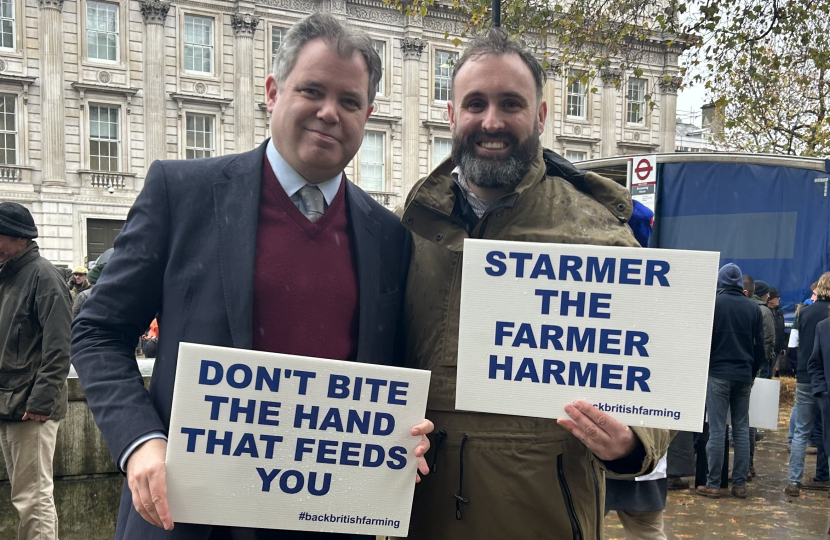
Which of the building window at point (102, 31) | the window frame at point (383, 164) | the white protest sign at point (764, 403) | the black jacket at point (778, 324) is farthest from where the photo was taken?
the window frame at point (383, 164)

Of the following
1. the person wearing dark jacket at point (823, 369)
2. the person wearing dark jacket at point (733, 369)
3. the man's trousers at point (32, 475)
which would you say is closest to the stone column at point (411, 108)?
the person wearing dark jacket at point (733, 369)

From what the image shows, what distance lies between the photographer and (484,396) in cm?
220

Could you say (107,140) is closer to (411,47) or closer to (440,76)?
(411,47)

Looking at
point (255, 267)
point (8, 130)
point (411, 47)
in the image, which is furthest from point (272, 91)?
point (411, 47)

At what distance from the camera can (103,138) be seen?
2727cm

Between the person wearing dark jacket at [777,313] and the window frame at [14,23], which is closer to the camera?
the person wearing dark jacket at [777,313]

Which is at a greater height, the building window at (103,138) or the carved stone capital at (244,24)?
the carved stone capital at (244,24)

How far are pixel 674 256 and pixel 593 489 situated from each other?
76 cm

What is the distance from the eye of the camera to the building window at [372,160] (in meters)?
31.9

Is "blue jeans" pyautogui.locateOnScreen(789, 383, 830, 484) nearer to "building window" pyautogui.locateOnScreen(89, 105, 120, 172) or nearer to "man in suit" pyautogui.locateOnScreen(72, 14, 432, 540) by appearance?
"man in suit" pyautogui.locateOnScreen(72, 14, 432, 540)

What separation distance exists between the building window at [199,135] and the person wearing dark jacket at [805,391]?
23.6 meters

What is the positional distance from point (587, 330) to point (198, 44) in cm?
2919

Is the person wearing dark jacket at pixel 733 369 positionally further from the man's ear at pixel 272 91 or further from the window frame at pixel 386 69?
the window frame at pixel 386 69

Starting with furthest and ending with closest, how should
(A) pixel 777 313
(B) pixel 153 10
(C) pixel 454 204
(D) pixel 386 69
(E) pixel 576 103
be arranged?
(E) pixel 576 103 < (D) pixel 386 69 < (B) pixel 153 10 < (A) pixel 777 313 < (C) pixel 454 204
